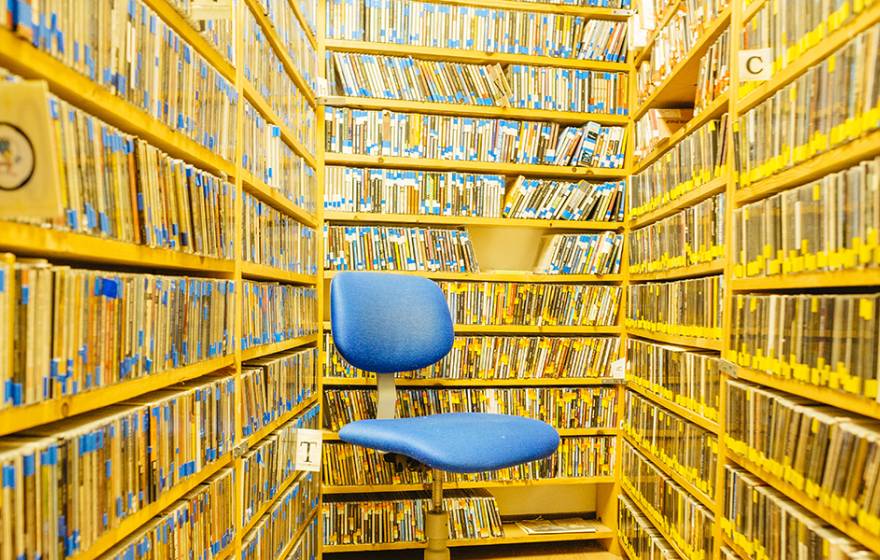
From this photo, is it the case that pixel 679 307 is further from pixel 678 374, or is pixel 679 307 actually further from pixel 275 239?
pixel 275 239

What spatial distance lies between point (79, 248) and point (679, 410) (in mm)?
1792

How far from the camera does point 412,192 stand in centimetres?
250

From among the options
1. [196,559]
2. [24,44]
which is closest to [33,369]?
[24,44]

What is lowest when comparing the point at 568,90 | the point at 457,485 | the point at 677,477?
the point at 457,485

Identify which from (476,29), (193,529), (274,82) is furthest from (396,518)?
(476,29)

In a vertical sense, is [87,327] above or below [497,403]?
above

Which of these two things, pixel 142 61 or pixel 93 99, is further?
pixel 142 61

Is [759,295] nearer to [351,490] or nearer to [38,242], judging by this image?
[38,242]

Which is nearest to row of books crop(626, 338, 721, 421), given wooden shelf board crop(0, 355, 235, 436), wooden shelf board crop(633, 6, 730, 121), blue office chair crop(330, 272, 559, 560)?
blue office chair crop(330, 272, 559, 560)

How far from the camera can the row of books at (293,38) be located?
1.82 m

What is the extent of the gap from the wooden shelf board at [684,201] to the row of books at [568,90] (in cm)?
53

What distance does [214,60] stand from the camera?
1.39 metres

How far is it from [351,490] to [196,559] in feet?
4.07

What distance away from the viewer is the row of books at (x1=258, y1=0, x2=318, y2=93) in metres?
1.82
